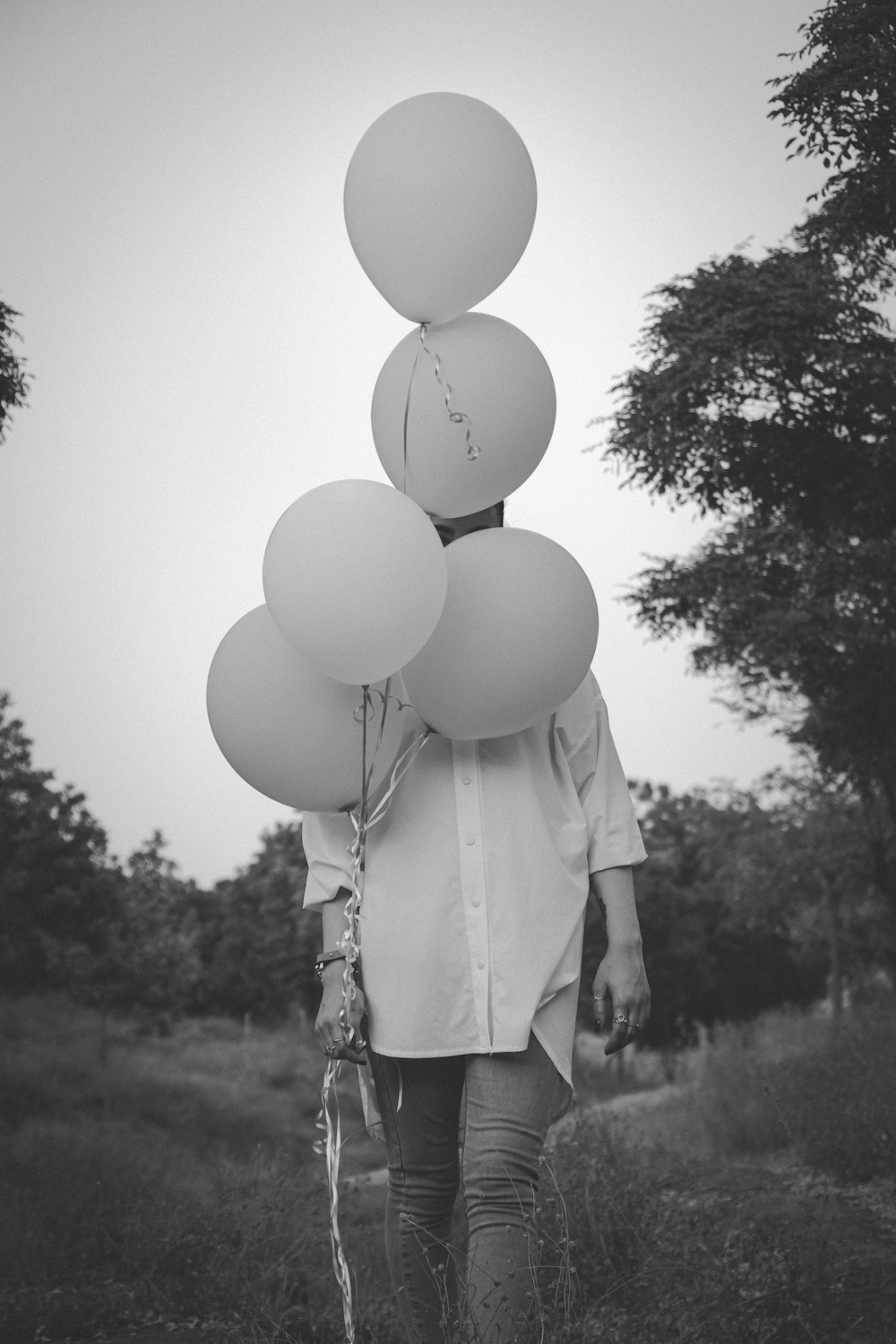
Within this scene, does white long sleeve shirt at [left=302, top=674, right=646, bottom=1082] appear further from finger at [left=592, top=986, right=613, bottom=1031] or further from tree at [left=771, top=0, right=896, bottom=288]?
tree at [left=771, top=0, right=896, bottom=288]

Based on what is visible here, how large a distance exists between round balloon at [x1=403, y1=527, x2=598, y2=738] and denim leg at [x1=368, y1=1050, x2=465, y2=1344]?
60 centimetres

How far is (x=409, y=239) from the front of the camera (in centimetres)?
210

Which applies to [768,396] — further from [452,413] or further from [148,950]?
[148,950]

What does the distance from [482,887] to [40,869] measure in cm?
904

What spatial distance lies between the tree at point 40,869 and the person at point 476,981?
27.2 feet

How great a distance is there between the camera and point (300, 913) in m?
20.0

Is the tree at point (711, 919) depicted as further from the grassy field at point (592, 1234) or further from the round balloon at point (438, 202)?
the round balloon at point (438, 202)

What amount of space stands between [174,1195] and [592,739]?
3.24 m

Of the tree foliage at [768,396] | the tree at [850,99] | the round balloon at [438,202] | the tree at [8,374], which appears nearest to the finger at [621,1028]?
the round balloon at [438,202]

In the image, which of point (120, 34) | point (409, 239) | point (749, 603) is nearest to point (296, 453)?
point (120, 34)

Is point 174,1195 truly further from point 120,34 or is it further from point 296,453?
point 120,34

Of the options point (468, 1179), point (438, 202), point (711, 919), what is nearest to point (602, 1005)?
point (468, 1179)

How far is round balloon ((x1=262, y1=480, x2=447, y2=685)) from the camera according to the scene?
1.77 m

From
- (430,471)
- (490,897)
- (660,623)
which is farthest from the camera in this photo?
(660,623)
